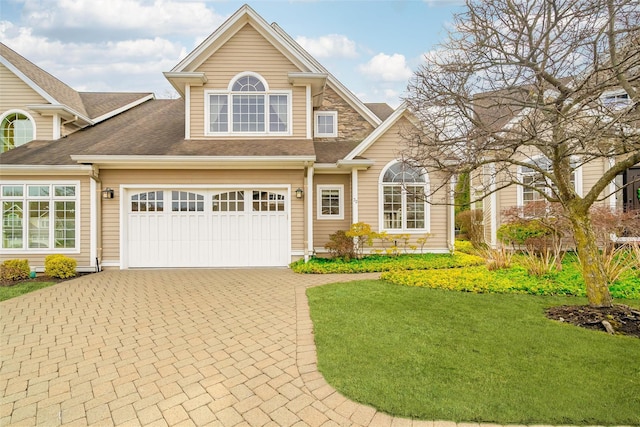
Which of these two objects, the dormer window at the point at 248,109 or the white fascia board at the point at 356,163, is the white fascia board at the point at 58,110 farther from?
the white fascia board at the point at 356,163

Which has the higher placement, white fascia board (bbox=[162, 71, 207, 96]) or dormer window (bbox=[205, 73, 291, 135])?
white fascia board (bbox=[162, 71, 207, 96])

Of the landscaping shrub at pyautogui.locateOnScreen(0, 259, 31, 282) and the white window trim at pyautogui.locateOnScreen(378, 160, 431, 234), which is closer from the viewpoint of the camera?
the landscaping shrub at pyautogui.locateOnScreen(0, 259, 31, 282)

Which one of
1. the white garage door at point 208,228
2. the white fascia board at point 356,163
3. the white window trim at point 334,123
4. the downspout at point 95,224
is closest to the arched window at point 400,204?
the white fascia board at point 356,163

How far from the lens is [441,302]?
18.2 ft

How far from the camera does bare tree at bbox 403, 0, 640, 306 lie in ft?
12.3

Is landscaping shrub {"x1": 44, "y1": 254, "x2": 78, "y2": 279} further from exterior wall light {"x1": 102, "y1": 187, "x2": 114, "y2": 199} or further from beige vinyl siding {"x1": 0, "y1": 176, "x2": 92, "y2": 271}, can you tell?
A: exterior wall light {"x1": 102, "y1": 187, "x2": 114, "y2": 199}

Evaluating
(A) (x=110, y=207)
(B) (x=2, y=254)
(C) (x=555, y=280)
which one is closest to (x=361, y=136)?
(C) (x=555, y=280)

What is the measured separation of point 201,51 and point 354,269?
838 centimetres

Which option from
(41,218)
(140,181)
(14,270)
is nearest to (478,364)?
(140,181)

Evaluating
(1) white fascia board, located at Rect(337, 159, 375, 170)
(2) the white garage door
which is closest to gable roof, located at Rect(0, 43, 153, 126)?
(2) the white garage door

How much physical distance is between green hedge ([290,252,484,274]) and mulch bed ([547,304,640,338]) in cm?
386

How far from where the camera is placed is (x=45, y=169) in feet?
28.4

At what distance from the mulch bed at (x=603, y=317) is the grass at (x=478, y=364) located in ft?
0.90

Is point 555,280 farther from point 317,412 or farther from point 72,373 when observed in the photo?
point 72,373
